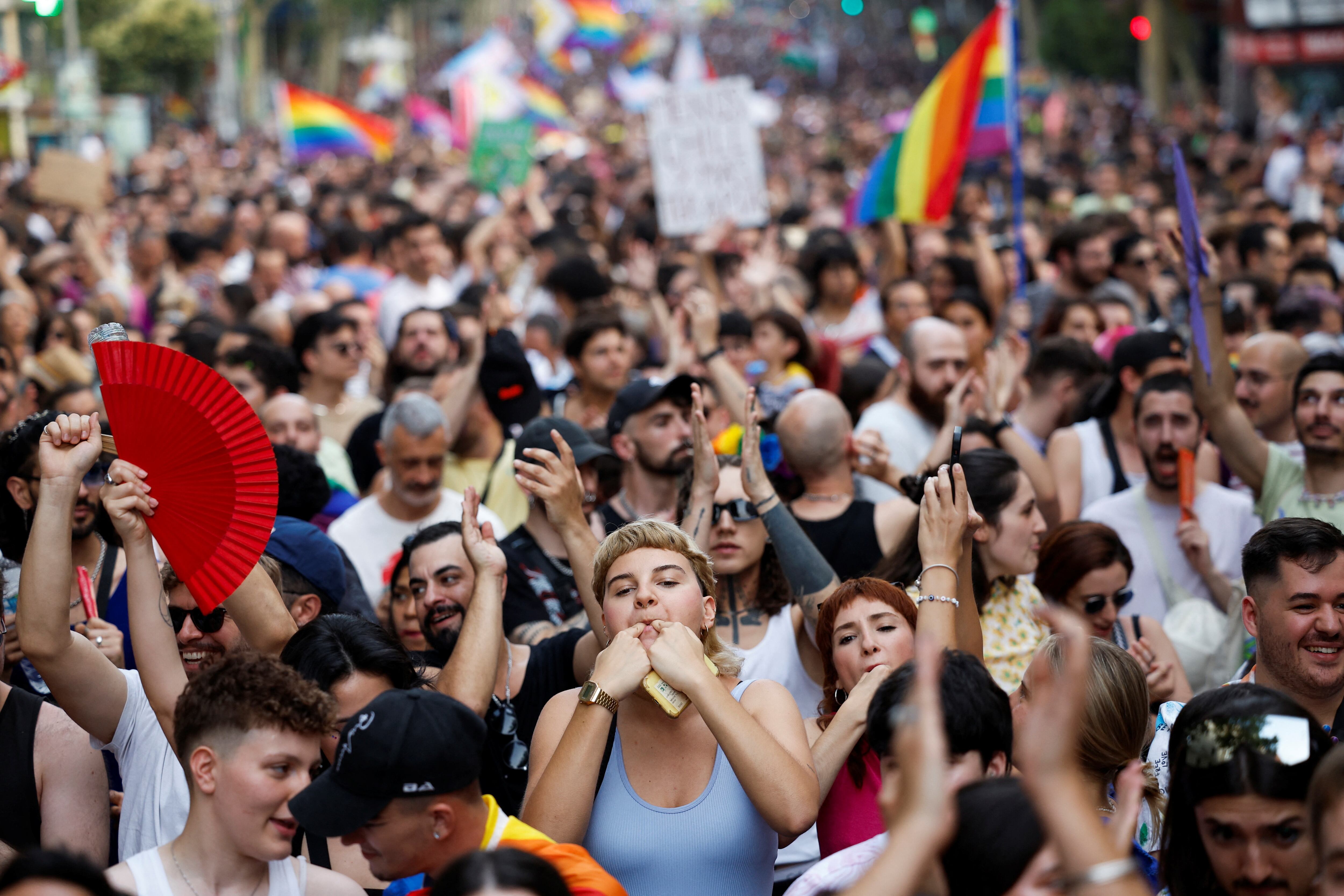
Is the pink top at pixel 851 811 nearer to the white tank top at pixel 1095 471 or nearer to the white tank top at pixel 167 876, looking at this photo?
the white tank top at pixel 167 876

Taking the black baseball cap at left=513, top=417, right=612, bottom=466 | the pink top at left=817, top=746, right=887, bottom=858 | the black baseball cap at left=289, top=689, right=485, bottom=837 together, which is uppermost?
the black baseball cap at left=513, top=417, right=612, bottom=466

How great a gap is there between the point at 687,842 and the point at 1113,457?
3.51 meters

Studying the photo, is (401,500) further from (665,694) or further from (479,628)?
(665,694)

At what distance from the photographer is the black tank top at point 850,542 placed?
16.7ft

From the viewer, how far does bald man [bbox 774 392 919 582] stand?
16.7 feet

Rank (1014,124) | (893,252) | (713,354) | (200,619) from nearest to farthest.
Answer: (200,619), (713,354), (1014,124), (893,252)

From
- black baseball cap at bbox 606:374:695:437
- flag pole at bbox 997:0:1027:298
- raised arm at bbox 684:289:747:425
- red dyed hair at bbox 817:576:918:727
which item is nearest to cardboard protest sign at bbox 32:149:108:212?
raised arm at bbox 684:289:747:425

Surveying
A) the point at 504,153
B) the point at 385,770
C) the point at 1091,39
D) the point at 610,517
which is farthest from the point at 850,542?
the point at 1091,39

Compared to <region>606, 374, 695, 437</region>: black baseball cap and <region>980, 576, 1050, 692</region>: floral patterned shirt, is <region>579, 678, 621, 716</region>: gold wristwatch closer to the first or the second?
<region>980, 576, 1050, 692</region>: floral patterned shirt

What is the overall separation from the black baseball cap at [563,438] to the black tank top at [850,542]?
31.7 inches

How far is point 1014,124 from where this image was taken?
34.2 feet

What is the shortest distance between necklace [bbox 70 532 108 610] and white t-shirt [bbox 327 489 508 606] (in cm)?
102

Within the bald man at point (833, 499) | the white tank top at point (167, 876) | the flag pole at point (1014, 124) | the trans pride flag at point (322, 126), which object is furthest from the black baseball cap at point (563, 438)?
the trans pride flag at point (322, 126)

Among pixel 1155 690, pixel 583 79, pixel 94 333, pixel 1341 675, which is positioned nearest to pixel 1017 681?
pixel 1155 690
